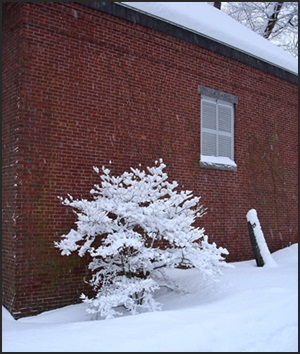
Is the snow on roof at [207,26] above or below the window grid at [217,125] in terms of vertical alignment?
above

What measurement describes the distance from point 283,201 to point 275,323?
7740 millimetres

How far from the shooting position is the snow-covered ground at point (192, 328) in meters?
4.66

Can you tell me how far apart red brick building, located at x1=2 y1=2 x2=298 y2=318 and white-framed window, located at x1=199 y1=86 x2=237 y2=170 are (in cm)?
3

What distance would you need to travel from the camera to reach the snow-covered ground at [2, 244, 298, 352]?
15.3ft

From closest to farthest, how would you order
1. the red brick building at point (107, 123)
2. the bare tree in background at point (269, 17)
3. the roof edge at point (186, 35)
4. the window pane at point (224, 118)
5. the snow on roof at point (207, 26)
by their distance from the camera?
1. the red brick building at point (107, 123)
2. the roof edge at point (186, 35)
3. the snow on roof at point (207, 26)
4. the window pane at point (224, 118)
5. the bare tree in background at point (269, 17)

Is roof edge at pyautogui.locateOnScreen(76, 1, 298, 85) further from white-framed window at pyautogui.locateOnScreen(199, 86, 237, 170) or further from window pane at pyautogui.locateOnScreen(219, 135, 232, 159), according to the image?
window pane at pyautogui.locateOnScreen(219, 135, 232, 159)

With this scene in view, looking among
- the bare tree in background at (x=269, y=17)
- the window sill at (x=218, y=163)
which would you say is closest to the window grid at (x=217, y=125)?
the window sill at (x=218, y=163)

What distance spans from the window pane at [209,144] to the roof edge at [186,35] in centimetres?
200

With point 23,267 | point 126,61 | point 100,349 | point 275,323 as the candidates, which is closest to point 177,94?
point 126,61

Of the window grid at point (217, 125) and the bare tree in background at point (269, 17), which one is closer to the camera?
the window grid at point (217, 125)

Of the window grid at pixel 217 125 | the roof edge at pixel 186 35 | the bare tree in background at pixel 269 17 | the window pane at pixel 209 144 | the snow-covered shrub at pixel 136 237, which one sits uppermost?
the bare tree in background at pixel 269 17

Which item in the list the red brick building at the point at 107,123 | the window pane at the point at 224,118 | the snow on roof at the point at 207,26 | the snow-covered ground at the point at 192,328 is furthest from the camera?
the window pane at the point at 224,118

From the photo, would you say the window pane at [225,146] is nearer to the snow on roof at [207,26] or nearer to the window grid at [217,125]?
the window grid at [217,125]

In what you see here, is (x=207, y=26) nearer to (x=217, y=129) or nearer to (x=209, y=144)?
(x=217, y=129)
